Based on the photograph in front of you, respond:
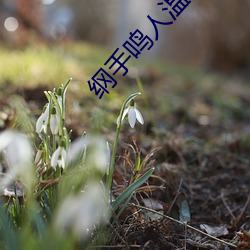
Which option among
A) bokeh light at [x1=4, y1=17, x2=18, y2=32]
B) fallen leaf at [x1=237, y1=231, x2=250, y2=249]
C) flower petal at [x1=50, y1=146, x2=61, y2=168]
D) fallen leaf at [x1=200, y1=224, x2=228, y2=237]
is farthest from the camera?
bokeh light at [x1=4, y1=17, x2=18, y2=32]

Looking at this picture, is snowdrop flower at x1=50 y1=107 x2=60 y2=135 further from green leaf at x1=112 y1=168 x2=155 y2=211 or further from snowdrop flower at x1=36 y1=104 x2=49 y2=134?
green leaf at x1=112 y1=168 x2=155 y2=211

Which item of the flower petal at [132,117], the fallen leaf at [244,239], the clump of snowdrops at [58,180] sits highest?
the flower petal at [132,117]

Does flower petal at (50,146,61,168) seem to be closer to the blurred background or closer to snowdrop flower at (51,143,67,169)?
snowdrop flower at (51,143,67,169)

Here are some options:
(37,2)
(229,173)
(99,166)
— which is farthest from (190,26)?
(99,166)

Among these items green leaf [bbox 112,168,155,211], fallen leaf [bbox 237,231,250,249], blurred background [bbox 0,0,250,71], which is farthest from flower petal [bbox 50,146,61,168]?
blurred background [bbox 0,0,250,71]

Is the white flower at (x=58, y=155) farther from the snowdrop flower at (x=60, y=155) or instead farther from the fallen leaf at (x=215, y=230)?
the fallen leaf at (x=215, y=230)

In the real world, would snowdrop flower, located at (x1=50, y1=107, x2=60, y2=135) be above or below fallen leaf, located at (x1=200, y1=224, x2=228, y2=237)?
above

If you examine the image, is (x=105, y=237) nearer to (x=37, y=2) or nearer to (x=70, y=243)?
(x=70, y=243)

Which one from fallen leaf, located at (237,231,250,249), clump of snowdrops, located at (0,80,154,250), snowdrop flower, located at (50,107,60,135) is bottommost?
clump of snowdrops, located at (0,80,154,250)

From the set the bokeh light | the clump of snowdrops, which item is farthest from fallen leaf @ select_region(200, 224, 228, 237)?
the bokeh light

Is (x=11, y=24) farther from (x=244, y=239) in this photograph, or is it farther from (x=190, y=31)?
(x=244, y=239)

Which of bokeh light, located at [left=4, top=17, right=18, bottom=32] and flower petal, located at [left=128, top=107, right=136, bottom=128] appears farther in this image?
bokeh light, located at [left=4, top=17, right=18, bottom=32]

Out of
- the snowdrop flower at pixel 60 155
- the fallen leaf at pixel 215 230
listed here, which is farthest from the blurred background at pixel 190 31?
the snowdrop flower at pixel 60 155

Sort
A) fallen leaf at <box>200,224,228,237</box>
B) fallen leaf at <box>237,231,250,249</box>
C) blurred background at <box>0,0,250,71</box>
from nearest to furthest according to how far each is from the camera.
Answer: fallen leaf at <box>237,231,250,249</box> < fallen leaf at <box>200,224,228,237</box> < blurred background at <box>0,0,250,71</box>
